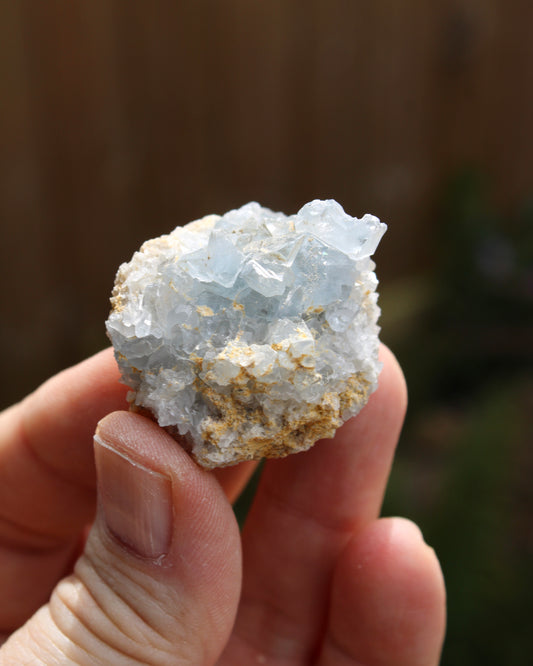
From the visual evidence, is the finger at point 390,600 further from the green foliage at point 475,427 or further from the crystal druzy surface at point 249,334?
the green foliage at point 475,427

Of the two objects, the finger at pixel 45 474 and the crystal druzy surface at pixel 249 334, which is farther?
the finger at pixel 45 474

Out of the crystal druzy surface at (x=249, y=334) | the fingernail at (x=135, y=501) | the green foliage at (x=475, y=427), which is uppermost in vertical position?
the crystal druzy surface at (x=249, y=334)

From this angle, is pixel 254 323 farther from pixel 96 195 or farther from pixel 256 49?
pixel 256 49

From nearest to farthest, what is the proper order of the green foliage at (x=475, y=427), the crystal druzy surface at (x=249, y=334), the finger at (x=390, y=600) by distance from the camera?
the crystal druzy surface at (x=249, y=334) < the finger at (x=390, y=600) < the green foliage at (x=475, y=427)

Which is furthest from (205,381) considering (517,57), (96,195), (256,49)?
(517,57)

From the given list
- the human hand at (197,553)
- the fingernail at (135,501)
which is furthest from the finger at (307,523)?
the fingernail at (135,501)

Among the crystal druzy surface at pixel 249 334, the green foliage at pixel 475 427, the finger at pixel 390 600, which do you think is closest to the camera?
the crystal druzy surface at pixel 249 334

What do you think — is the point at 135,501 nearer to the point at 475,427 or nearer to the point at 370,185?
the point at 475,427

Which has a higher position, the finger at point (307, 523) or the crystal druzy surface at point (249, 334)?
the crystal druzy surface at point (249, 334)
